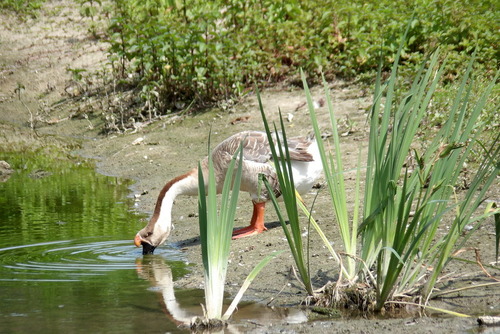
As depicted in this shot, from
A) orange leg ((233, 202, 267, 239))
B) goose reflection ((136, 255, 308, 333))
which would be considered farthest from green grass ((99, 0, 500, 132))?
goose reflection ((136, 255, 308, 333))

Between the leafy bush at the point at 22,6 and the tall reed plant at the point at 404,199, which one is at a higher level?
the leafy bush at the point at 22,6

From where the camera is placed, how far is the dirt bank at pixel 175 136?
4.31 metres

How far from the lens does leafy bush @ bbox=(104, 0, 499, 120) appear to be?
1074cm

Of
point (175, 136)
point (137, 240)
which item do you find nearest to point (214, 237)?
point (137, 240)

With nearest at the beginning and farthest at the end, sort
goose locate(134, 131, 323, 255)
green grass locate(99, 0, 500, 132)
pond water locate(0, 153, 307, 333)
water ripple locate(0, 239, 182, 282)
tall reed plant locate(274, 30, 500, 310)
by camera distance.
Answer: tall reed plant locate(274, 30, 500, 310), pond water locate(0, 153, 307, 333), water ripple locate(0, 239, 182, 282), goose locate(134, 131, 323, 255), green grass locate(99, 0, 500, 132)

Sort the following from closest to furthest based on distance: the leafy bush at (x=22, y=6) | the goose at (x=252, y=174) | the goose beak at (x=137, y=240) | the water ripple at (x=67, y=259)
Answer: the water ripple at (x=67, y=259)
the goose beak at (x=137, y=240)
the goose at (x=252, y=174)
the leafy bush at (x=22, y=6)

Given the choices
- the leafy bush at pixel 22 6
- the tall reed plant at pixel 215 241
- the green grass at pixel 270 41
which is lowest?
the tall reed plant at pixel 215 241

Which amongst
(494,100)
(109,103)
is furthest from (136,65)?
(494,100)

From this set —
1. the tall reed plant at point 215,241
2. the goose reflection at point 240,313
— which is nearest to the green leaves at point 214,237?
the tall reed plant at point 215,241

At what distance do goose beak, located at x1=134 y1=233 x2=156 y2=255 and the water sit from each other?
7cm

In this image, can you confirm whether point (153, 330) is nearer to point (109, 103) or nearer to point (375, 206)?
point (375, 206)

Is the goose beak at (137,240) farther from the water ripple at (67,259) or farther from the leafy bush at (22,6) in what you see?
the leafy bush at (22,6)

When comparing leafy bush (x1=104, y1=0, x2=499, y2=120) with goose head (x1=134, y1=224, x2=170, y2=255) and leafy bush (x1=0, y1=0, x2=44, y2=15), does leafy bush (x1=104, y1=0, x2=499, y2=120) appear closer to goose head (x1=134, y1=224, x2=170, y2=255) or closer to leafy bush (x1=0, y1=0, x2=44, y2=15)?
goose head (x1=134, y1=224, x2=170, y2=255)

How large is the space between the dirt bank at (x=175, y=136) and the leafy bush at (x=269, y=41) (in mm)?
422
